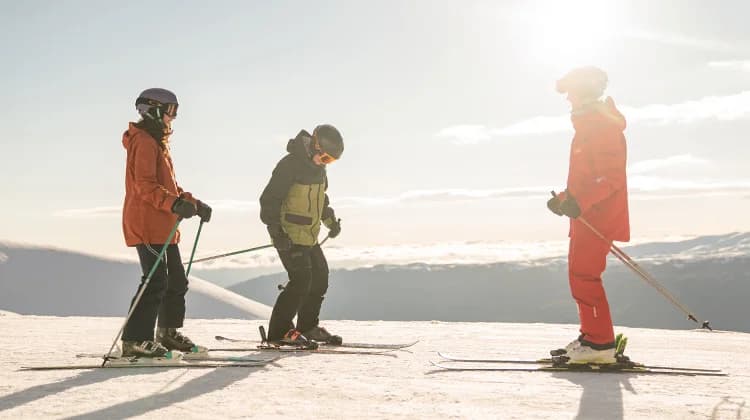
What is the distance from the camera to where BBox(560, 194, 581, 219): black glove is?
217 inches

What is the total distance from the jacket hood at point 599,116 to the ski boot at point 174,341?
148 inches

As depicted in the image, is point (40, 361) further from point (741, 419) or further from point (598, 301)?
point (741, 419)

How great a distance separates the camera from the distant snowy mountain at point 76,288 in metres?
87.6

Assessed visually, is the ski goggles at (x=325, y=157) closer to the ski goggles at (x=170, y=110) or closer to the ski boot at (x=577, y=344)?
the ski goggles at (x=170, y=110)

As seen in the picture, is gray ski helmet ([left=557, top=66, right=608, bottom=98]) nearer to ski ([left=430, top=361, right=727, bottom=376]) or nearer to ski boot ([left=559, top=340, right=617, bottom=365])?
ski boot ([left=559, top=340, right=617, bottom=365])

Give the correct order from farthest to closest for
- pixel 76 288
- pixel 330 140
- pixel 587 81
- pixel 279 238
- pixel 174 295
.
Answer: pixel 76 288 < pixel 330 140 < pixel 279 238 < pixel 174 295 < pixel 587 81

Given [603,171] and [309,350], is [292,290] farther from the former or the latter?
[603,171]

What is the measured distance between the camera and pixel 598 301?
563cm

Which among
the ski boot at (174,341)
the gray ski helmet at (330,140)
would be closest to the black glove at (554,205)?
the gray ski helmet at (330,140)

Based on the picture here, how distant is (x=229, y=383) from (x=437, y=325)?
20.7 feet

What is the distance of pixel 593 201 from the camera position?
5590 mm

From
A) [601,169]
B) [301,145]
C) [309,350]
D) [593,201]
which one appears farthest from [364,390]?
[301,145]

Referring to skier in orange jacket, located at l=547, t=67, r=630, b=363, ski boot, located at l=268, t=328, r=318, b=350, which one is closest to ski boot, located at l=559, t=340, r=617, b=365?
skier in orange jacket, located at l=547, t=67, r=630, b=363

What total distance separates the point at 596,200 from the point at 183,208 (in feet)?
10.8
